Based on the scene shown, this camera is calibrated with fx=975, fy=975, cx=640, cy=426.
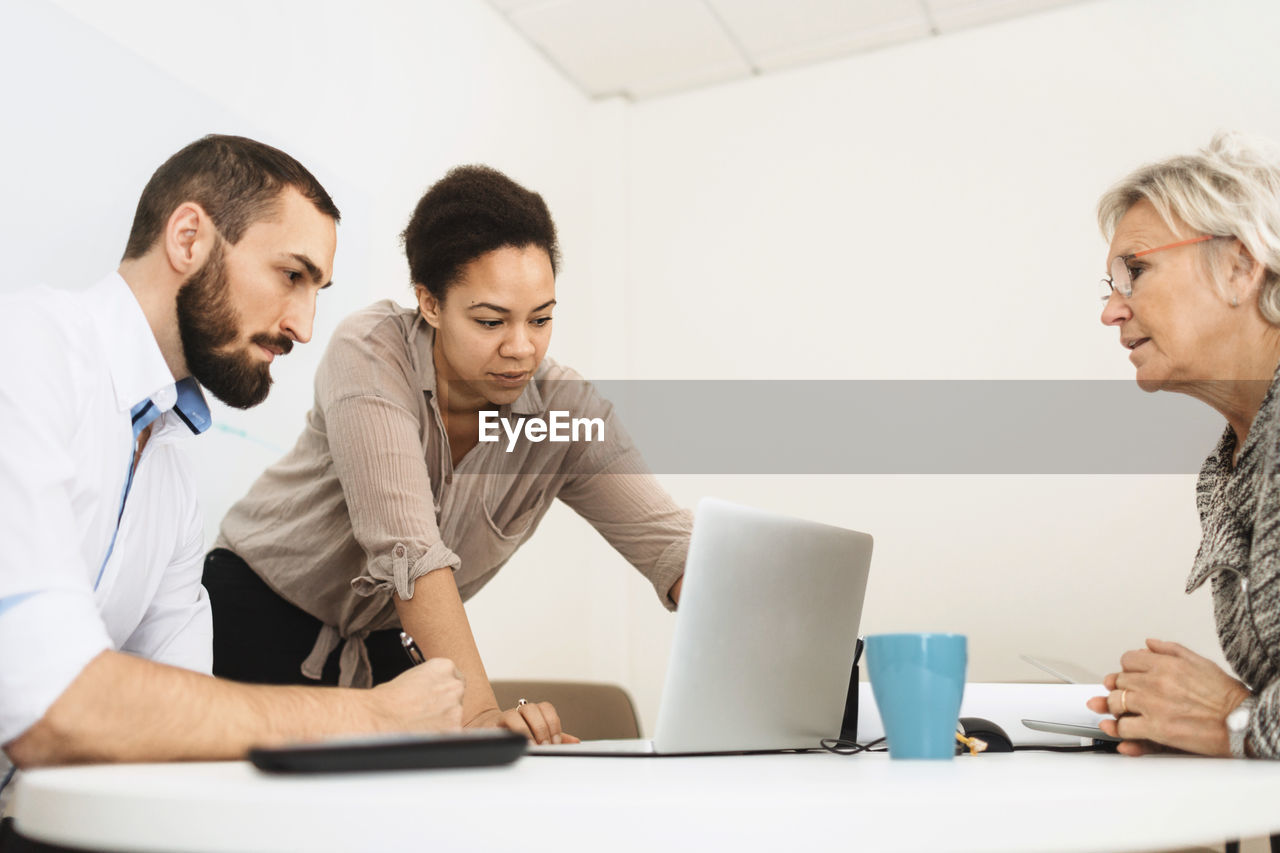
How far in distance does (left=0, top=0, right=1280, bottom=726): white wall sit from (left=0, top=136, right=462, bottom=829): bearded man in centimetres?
75

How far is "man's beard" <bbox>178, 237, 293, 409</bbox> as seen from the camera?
125 cm

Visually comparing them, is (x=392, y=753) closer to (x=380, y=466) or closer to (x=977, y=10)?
(x=380, y=466)

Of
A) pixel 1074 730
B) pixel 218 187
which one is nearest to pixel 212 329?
pixel 218 187

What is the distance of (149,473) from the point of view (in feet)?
3.84

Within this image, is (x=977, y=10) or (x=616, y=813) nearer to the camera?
(x=616, y=813)

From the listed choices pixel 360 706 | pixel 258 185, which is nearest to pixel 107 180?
pixel 258 185

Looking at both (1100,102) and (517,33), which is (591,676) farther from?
(1100,102)

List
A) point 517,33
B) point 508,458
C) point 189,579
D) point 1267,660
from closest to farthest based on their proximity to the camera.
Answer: point 1267,660 < point 189,579 < point 508,458 < point 517,33

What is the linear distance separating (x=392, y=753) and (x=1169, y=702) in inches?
29.9

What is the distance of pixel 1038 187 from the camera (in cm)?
306

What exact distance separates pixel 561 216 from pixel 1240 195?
2.43 metres

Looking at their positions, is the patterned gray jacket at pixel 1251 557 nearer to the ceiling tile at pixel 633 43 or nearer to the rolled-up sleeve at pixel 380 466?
the rolled-up sleeve at pixel 380 466

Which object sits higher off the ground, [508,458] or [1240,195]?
[1240,195]

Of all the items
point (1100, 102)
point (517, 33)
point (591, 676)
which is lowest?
point (591, 676)
